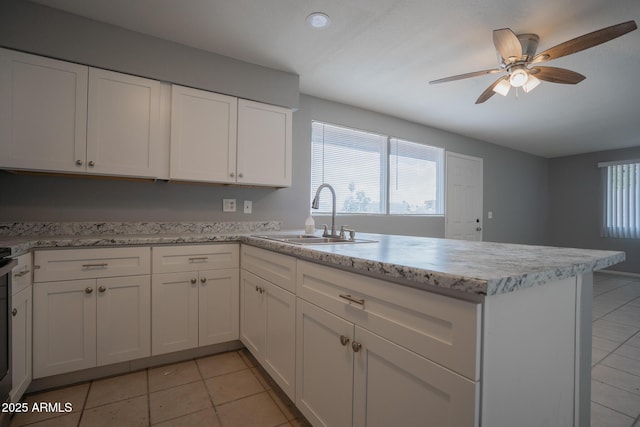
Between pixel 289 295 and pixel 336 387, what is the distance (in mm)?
498

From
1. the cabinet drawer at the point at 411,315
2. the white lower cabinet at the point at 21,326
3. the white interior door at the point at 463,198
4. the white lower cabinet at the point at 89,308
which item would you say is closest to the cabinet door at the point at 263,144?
the white lower cabinet at the point at 89,308

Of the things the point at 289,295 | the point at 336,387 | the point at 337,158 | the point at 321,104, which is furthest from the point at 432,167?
the point at 336,387

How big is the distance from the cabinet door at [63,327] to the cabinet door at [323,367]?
4.36 ft

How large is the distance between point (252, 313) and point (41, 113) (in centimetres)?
181

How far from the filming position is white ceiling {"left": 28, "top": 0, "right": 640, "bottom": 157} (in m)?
1.88

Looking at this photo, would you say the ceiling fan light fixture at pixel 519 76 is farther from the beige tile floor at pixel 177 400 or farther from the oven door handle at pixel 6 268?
the oven door handle at pixel 6 268

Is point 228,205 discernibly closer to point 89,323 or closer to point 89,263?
point 89,263

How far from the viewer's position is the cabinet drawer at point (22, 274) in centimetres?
149

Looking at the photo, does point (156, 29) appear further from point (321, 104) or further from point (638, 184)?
point (638, 184)

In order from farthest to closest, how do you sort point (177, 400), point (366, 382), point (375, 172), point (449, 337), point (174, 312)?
point (375, 172) < point (174, 312) < point (177, 400) < point (366, 382) < point (449, 337)

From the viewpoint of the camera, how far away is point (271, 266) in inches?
69.8

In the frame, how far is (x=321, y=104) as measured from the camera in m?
3.35

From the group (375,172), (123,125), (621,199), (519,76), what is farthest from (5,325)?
(621,199)

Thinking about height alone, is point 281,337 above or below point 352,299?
below
